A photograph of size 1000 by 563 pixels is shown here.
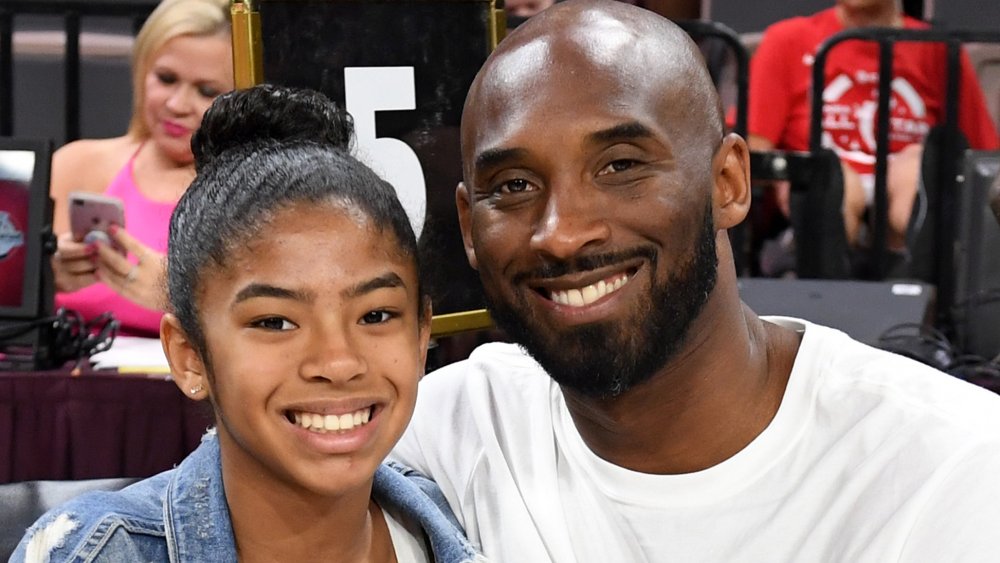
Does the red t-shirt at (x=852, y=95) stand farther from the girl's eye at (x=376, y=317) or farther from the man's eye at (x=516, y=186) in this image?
the girl's eye at (x=376, y=317)

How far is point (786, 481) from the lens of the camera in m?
1.91

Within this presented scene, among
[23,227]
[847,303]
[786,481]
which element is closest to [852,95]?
[847,303]

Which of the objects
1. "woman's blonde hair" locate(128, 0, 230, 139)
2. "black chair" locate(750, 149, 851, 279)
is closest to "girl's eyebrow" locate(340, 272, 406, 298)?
"woman's blonde hair" locate(128, 0, 230, 139)

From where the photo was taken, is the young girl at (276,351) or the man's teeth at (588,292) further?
the man's teeth at (588,292)

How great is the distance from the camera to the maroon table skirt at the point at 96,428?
109 inches

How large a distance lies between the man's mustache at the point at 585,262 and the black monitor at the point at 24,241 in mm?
1641

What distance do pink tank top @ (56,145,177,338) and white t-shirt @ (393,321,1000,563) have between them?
67.3 inches

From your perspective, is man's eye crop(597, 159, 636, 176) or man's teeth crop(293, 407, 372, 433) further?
man's eye crop(597, 159, 636, 176)

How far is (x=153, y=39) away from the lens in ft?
13.1

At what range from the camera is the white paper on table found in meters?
3.10

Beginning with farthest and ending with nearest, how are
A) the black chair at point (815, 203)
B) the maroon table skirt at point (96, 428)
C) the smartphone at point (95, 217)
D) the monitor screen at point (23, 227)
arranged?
1. the black chair at point (815, 203)
2. the smartphone at point (95, 217)
3. the monitor screen at point (23, 227)
4. the maroon table skirt at point (96, 428)

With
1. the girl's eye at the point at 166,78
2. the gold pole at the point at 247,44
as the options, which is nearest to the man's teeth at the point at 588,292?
the gold pole at the point at 247,44

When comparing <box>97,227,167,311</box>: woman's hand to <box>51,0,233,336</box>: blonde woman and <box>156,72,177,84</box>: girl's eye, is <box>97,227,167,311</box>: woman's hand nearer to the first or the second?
<box>51,0,233,336</box>: blonde woman

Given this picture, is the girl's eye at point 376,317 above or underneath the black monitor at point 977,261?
above
